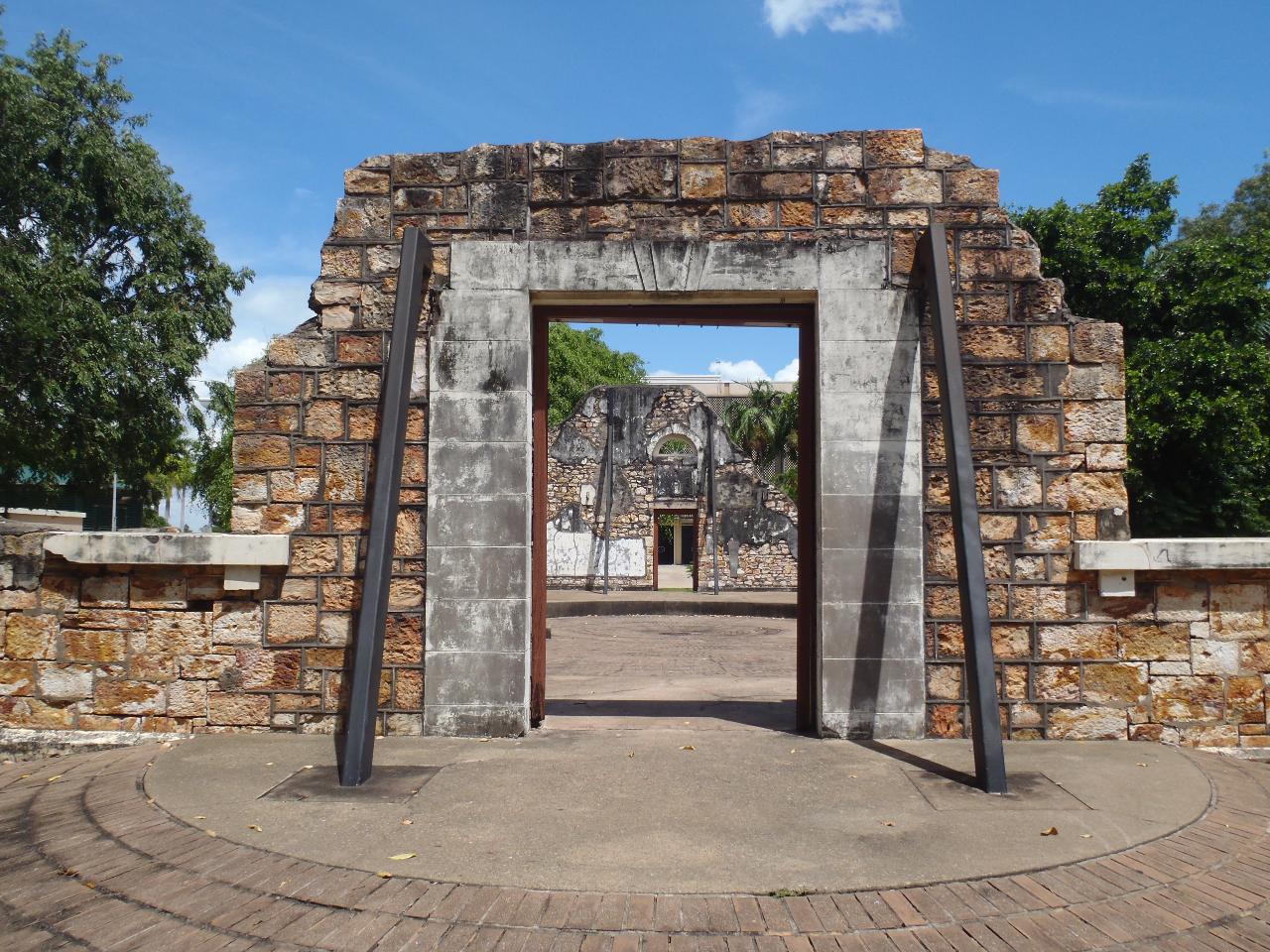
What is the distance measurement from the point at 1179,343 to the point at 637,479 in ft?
42.3

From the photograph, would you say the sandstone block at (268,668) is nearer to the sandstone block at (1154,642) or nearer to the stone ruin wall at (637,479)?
the sandstone block at (1154,642)

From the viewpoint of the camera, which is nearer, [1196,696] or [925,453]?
[1196,696]

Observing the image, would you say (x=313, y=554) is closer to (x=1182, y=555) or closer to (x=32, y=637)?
(x=32, y=637)

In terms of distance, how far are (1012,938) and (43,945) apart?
9.93 ft

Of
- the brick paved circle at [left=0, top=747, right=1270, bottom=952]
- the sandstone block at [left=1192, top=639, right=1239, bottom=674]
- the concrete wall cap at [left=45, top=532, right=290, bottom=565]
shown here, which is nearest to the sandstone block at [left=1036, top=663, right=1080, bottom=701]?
the sandstone block at [left=1192, top=639, right=1239, bottom=674]

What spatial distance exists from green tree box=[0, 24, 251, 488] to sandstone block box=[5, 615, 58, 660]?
12.3 meters

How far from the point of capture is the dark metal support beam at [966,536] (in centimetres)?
430

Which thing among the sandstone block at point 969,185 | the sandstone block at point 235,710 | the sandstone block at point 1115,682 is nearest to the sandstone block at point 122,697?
the sandstone block at point 235,710

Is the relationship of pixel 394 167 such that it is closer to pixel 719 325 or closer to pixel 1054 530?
pixel 719 325

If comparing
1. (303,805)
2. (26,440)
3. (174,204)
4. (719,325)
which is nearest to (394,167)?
(719,325)

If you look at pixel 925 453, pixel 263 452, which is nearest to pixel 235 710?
pixel 263 452

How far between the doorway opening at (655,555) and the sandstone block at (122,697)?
2276 millimetres

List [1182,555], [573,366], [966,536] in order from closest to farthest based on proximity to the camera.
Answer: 1. [966,536]
2. [1182,555]
3. [573,366]

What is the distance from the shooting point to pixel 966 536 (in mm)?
4559
